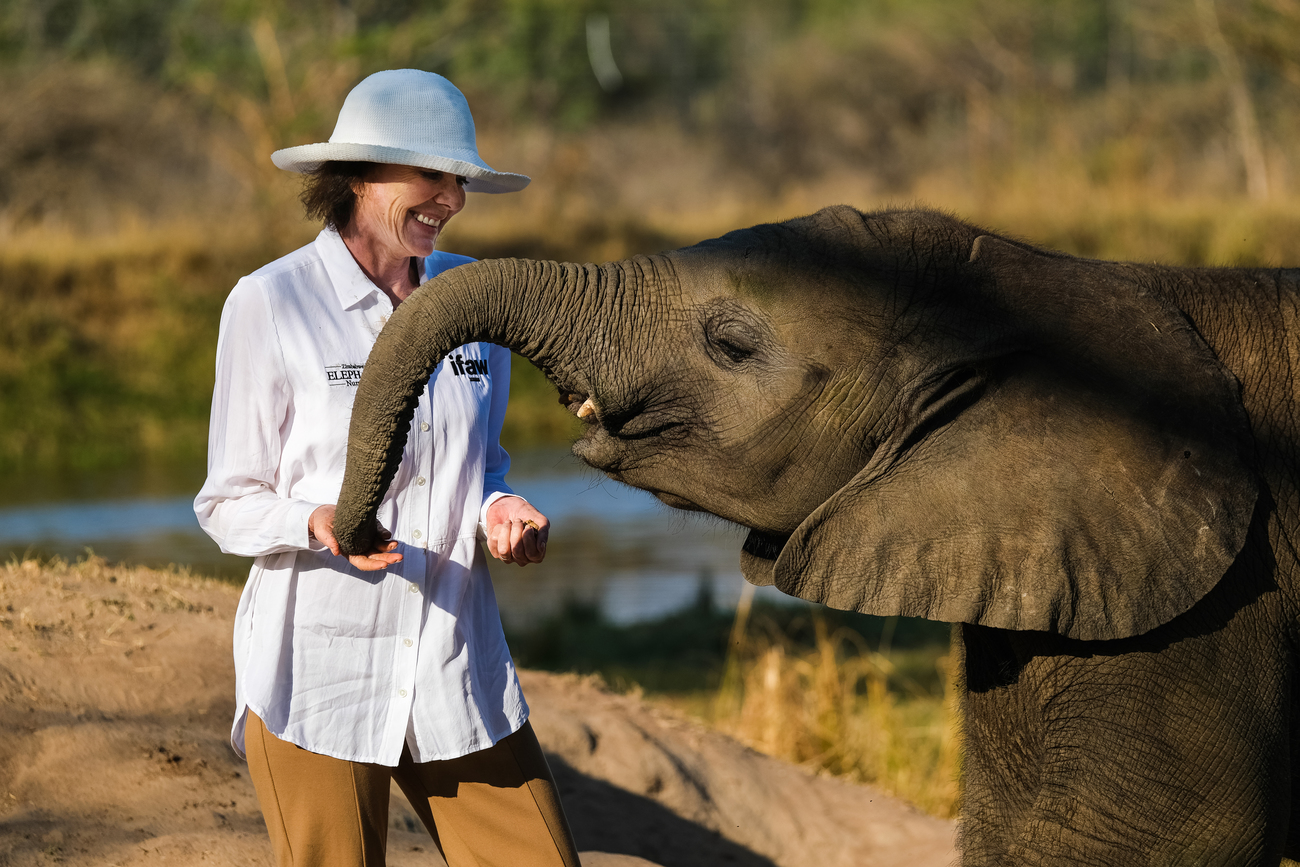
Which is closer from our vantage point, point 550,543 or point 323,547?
point 323,547

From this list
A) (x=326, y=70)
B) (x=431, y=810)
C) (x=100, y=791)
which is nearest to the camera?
(x=431, y=810)

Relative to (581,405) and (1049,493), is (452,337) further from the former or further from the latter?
(1049,493)

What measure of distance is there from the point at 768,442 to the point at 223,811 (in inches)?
109

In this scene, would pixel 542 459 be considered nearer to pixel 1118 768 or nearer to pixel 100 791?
pixel 100 791

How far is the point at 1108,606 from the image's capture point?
3150 mm

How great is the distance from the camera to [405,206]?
365 cm

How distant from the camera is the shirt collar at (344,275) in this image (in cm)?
363

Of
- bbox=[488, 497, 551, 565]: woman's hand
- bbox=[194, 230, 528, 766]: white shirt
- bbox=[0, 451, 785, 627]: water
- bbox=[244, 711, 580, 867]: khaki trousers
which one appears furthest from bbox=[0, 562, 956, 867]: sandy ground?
bbox=[0, 451, 785, 627]: water

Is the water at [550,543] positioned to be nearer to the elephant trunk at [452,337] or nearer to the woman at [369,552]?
the woman at [369,552]

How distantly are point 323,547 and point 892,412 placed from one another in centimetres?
138

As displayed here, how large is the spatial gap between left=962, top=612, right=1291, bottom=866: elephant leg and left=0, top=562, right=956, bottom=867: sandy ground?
7.23 ft

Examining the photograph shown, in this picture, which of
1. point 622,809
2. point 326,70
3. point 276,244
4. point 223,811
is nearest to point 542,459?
point 276,244

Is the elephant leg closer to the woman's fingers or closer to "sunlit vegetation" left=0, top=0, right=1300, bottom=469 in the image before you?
the woman's fingers

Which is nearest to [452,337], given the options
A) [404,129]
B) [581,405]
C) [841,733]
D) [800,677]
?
[581,405]
